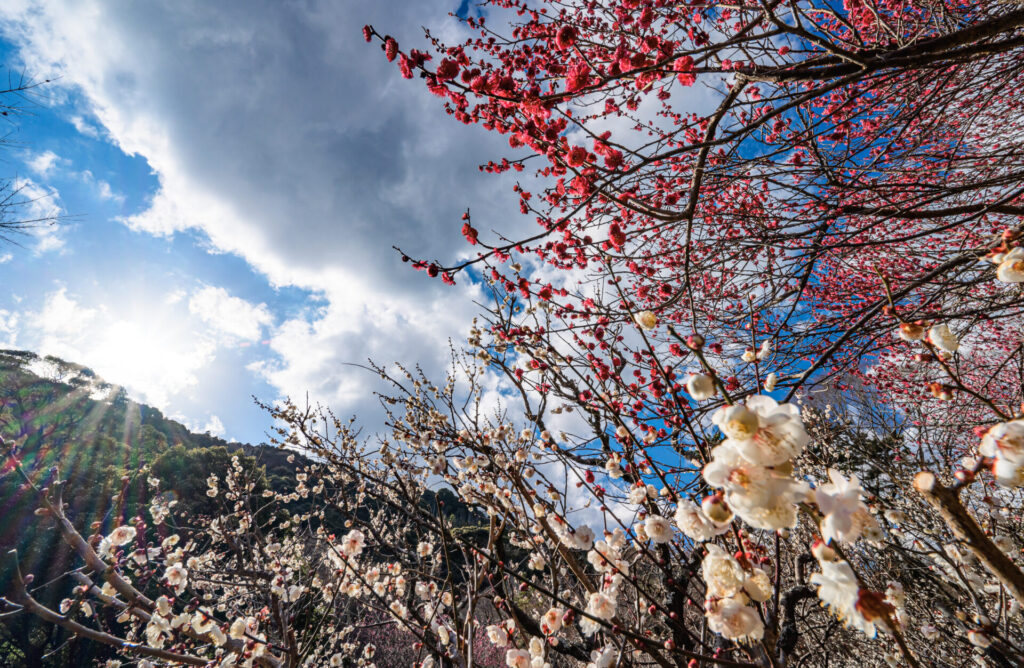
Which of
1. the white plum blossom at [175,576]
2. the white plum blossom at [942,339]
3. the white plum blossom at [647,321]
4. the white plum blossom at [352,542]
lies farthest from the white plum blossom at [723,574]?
the white plum blossom at [175,576]

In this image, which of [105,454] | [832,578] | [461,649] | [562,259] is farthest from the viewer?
[105,454]

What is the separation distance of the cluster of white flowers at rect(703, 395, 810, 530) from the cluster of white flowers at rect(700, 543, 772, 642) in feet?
0.81

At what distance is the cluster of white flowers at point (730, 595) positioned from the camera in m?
1.02

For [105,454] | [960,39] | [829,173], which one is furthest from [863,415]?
[105,454]

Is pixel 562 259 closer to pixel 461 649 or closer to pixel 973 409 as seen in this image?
pixel 461 649

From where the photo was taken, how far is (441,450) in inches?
129

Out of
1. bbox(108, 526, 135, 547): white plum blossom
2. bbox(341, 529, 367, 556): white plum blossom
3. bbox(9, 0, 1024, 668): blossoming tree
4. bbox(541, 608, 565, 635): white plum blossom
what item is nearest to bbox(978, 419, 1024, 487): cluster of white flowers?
bbox(9, 0, 1024, 668): blossoming tree

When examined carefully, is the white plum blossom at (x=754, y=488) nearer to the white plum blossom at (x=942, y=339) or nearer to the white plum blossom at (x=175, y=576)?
the white plum blossom at (x=942, y=339)

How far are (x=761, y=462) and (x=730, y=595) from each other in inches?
18.7

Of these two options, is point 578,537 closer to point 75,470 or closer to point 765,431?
point 765,431

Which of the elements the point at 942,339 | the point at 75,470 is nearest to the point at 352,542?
the point at 942,339

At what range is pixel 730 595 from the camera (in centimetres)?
103

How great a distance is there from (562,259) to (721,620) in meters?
3.61

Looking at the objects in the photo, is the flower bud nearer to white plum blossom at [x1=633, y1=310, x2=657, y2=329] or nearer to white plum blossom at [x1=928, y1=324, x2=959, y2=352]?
white plum blossom at [x1=633, y1=310, x2=657, y2=329]
